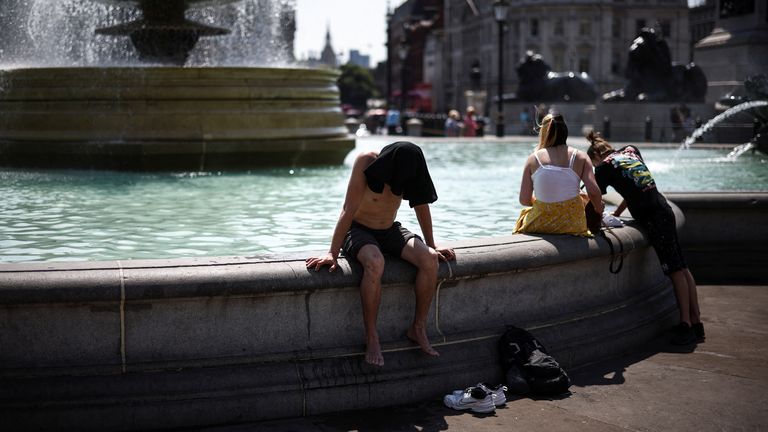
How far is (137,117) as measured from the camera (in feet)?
45.2

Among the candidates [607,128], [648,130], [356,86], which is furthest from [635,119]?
[356,86]

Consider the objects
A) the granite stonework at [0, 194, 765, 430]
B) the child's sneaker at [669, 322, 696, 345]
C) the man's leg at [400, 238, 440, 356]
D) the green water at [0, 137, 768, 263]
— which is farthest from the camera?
the green water at [0, 137, 768, 263]

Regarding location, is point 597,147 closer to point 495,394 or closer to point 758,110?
point 495,394

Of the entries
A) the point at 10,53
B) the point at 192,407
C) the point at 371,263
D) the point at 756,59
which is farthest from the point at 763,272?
the point at 756,59

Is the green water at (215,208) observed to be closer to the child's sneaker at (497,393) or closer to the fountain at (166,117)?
the fountain at (166,117)

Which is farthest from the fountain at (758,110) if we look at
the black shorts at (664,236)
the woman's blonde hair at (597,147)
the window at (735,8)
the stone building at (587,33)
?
Result: the stone building at (587,33)

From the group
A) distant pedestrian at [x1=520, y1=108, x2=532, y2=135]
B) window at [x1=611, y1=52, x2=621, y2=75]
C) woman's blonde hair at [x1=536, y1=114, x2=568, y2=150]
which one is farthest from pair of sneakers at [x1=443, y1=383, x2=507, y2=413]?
window at [x1=611, y1=52, x2=621, y2=75]

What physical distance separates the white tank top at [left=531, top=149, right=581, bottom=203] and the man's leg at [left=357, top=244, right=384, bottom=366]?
1730mm

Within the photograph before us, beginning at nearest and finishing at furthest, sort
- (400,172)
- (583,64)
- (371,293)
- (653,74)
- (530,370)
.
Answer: (371,293) < (400,172) < (530,370) < (653,74) < (583,64)

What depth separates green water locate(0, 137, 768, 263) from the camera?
774 cm

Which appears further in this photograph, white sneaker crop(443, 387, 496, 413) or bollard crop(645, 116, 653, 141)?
bollard crop(645, 116, 653, 141)

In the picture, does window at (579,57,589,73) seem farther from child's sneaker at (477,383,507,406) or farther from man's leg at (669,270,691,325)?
child's sneaker at (477,383,507,406)

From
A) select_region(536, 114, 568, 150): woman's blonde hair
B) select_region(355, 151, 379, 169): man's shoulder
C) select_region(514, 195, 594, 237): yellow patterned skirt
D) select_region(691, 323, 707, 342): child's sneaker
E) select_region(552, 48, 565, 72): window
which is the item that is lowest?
select_region(691, 323, 707, 342): child's sneaker

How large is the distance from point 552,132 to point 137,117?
7788 mm
